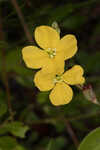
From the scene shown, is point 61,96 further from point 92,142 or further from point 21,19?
point 21,19

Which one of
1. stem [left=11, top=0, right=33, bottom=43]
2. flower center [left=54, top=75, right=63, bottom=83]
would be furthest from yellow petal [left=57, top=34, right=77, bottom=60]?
stem [left=11, top=0, right=33, bottom=43]

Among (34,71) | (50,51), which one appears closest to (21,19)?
(34,71)

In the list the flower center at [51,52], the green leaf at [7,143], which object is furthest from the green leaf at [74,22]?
the green leaf at [7,143]

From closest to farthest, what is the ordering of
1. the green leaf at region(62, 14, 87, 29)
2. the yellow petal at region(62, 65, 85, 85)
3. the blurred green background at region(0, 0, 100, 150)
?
1. the yellow petal at region(62, 65, 85, 85)
2. the blurred green background at region(0, 0, 100, 150)
3. the green leaf at region(62, 14, 87, 29)

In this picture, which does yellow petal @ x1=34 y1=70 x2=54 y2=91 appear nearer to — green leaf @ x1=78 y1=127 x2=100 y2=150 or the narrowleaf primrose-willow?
the narrowleaf primrose-willow

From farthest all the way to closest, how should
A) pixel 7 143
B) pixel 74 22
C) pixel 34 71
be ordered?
pixel 74 22, pixel 34 71, pixel 7 143

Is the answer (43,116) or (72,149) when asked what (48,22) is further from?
(72,149)

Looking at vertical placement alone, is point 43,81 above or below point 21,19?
below
